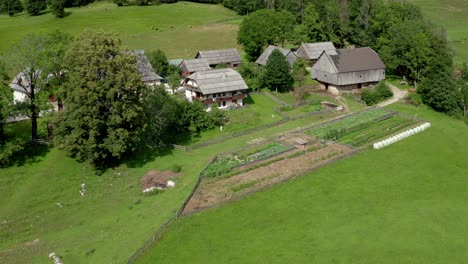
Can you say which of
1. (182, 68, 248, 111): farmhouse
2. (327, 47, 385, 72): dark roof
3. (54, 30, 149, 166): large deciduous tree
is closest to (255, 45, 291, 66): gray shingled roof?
(327, 47, 385, 72): dark roof

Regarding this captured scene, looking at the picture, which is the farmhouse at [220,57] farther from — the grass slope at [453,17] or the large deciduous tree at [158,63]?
the grass slope at [453,17]

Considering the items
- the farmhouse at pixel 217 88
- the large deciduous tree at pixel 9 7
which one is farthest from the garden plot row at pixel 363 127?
the large deciduous tree at pixel 9 7

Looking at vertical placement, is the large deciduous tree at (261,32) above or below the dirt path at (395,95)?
above

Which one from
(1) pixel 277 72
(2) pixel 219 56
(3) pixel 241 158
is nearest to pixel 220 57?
(2) pixel 219 56

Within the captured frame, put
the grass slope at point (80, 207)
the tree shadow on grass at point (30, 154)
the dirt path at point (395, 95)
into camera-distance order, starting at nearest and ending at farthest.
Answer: the grass slope at point (80, 207) < the tree shadow on grass at point (30, 154) < the dirt path at point (395, 95)

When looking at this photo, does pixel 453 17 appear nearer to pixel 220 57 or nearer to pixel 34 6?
pixel 220 57

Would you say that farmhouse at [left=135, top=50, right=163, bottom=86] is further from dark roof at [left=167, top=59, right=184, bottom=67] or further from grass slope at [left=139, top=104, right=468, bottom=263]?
grass slope at [left=139, top=104, right=468, bottom=263]
